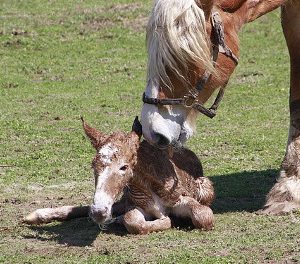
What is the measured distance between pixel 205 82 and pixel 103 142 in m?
0.74

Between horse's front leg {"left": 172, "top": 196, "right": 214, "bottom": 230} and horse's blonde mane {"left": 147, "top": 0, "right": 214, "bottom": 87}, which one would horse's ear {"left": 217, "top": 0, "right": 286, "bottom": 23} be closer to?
horse's blonde mane {"left": 147, "top": 0, "right": 214, "bottom": 87}

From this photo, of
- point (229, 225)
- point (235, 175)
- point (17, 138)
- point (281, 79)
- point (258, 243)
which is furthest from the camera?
point (281, 79)

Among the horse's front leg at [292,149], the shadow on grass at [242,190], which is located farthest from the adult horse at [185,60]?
the shadow on grass at [242,190]

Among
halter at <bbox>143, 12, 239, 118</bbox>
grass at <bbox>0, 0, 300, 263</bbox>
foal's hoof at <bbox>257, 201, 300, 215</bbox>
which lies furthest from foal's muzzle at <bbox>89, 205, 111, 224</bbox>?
foal's hoof at <bbox>257, 201, 300, 215</bbox>

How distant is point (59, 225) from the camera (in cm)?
683

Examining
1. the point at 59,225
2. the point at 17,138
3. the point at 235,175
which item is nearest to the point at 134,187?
the point at 59,225

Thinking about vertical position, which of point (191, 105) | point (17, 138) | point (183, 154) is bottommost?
point (17, 138)

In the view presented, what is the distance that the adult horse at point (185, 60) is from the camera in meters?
6.06

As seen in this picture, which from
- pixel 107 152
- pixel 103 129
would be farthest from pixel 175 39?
pixel 103 129

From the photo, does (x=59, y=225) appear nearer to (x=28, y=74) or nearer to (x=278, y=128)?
(x=278, y=128)

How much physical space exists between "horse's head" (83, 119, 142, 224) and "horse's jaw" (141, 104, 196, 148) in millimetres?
213

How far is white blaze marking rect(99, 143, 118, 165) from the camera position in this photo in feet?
20.2

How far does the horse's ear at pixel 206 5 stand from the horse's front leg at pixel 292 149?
44.6 inches

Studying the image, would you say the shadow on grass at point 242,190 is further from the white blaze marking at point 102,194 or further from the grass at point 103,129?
the white blaze marking at point 102,194
